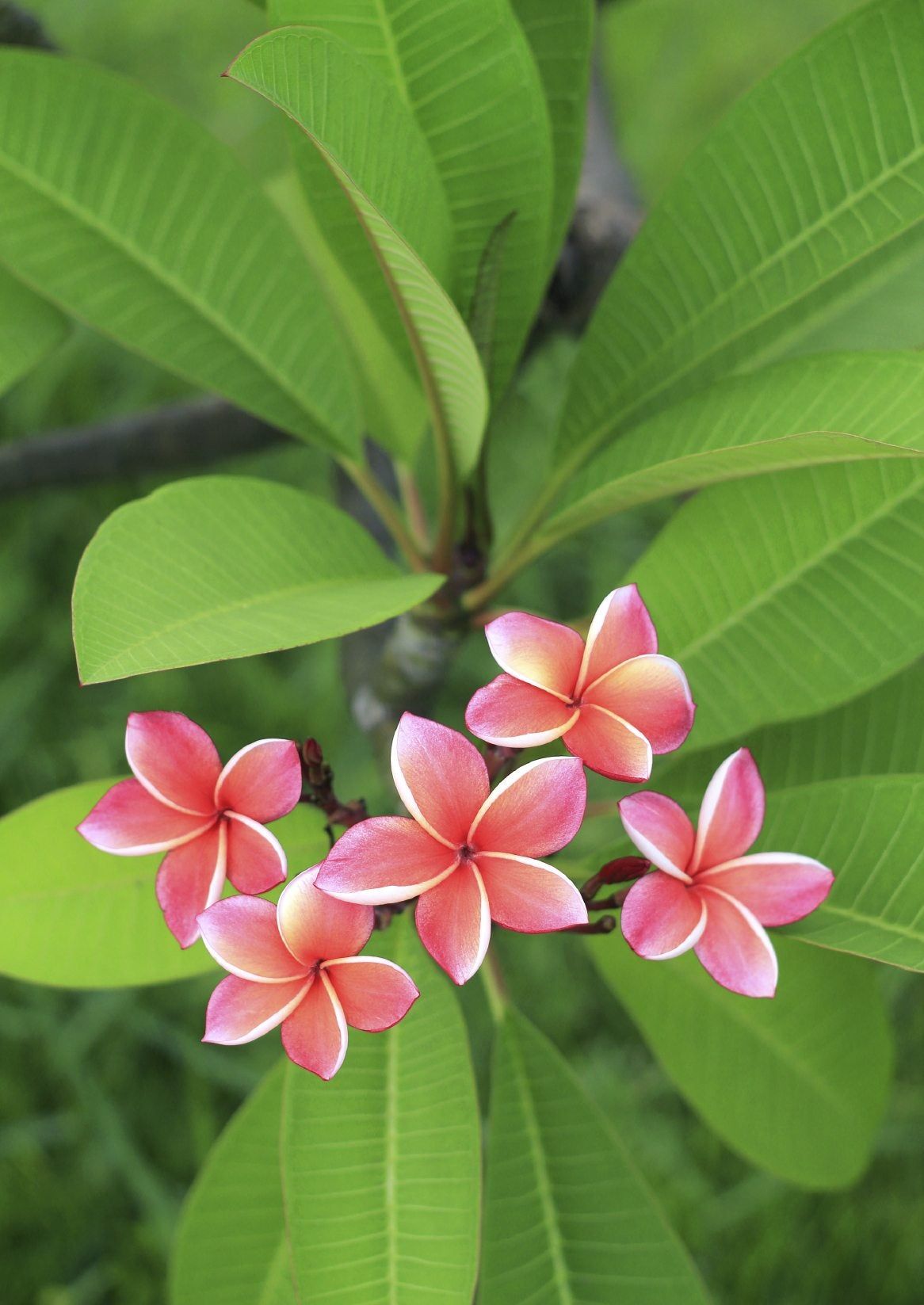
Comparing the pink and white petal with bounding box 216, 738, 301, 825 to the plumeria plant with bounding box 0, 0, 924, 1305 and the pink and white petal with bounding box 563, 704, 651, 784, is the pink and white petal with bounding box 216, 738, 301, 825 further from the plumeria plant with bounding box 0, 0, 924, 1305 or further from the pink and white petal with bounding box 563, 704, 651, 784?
the pink and white petal with bounding box 563, 704, 651, 784

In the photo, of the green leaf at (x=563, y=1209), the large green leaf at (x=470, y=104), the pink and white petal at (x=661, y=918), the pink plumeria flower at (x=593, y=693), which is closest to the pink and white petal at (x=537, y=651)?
the pink plumeria flower at (x=593, y=693)

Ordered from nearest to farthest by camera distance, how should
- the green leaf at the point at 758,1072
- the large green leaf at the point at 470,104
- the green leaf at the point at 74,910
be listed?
1. the large green leaf at the point at 470,104
2. the green leaf at the point at 74,910
3. the green leaf at the point at 758,1072

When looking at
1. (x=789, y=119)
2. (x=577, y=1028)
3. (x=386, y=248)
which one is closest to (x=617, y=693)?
(x=386, y=248)

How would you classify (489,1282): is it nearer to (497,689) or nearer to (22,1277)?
(497,689)

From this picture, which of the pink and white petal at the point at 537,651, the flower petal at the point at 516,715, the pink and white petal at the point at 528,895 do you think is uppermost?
the pink and white petal at the point at 537,651

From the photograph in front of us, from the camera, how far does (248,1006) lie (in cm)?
51

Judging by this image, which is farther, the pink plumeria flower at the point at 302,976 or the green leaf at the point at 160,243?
the green leaf at the point at 160,243

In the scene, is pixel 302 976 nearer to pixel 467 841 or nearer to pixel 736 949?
pixel 467 841

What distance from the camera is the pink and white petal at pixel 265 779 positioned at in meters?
0.54

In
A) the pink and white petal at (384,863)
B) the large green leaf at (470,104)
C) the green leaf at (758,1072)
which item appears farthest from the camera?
the green leaf at (758,1072)

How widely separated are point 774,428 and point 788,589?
13 centimetres

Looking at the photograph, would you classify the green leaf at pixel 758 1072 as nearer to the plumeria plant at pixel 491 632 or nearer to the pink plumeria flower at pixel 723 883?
the plumeria plant at pixel 491 632

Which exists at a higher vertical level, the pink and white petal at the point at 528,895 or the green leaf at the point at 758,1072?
the pink and white petal at the point at 528,895

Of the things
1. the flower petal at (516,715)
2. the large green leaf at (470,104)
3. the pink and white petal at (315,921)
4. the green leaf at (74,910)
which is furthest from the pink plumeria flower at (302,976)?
the large green leaf at (470,104)
